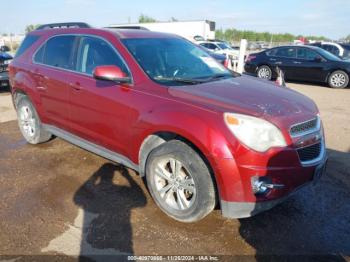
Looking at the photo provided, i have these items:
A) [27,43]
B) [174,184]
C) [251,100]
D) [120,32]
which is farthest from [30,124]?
[251,100]

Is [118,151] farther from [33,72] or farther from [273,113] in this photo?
[33,72]

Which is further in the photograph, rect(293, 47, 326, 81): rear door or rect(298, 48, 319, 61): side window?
rect(298, 48, 319, 61): side window

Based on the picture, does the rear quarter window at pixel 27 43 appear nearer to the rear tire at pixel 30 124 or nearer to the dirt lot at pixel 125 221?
the rear tire at pixel 30 124

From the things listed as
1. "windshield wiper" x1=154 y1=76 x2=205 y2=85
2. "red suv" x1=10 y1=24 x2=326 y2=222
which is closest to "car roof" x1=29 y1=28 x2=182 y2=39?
"red suv" x1=10 y1=24 x2=326 y2=222

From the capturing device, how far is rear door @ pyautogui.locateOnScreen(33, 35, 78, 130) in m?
4.32

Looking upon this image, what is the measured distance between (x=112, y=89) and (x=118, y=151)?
0.70 m

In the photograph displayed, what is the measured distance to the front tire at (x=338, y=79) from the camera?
40.0 feet

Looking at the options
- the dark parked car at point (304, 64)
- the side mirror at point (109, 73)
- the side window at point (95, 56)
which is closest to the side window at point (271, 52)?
the dark parked car at point (304, 64)

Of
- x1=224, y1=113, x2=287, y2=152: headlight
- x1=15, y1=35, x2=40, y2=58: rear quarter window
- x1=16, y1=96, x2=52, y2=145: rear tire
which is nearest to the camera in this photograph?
x1=224, y1=113, x2=287, y2=152: headlight

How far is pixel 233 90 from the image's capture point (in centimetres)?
339

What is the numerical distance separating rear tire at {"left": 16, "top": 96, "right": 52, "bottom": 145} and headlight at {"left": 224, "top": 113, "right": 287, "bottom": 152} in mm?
3406

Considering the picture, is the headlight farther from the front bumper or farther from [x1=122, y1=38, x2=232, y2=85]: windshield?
[x1=122, y1=38, x2=232, y2=85]: windshield

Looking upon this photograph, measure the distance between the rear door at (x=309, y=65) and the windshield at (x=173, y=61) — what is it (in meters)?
9.50

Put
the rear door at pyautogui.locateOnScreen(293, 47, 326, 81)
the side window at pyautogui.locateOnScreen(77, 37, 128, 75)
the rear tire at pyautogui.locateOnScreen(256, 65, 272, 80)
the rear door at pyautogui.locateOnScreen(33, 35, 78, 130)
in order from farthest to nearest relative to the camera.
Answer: the rear tire at pyautogui.locateOnScreen(256, 65, 272, 80), the rear door at pyautogui.locateOnScreen(293, 47, 326, 81), the rear door at pyautogui.locateOnScreen(33, 35, 78, 130), the side window at pyautogui.locateOnScreen(77, 37, 128, 75)
